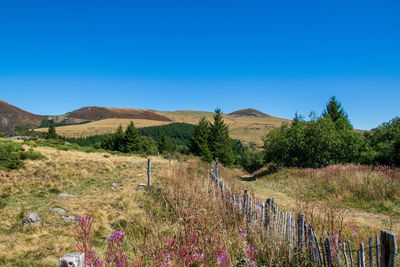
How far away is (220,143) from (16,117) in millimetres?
181760

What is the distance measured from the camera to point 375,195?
30.3 feet

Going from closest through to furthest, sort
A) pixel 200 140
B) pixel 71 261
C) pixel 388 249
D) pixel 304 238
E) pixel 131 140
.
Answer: pixel 71 261, pixel 388 249, pixel 304 238, pixel 200 140, pixel 131 140

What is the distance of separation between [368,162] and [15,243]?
22163mm

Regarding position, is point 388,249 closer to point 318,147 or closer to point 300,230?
point 300,230

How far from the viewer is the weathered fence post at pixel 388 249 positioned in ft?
7.19

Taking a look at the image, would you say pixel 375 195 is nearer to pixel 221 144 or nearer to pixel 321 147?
pixel 321 147

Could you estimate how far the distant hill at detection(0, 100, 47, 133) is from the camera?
498ft

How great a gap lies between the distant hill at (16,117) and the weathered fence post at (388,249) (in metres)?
178

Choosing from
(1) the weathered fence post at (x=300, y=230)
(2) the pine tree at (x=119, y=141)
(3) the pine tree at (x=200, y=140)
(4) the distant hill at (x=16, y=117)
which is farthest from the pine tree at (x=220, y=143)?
(4) the distant hill at (x=16, y=117)

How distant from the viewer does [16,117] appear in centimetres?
16538

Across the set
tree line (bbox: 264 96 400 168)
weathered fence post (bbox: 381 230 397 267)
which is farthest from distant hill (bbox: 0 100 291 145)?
weathered fence post (bbox: 381 230 397 267)

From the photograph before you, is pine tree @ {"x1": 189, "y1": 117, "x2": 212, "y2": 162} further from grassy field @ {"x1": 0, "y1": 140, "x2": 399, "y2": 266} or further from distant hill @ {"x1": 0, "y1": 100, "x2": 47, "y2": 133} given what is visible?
distant hill @ {"x1": 0, "y1": 100, "x2": 47, "y2": 133}

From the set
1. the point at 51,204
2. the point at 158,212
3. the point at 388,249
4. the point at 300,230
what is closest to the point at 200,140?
the point at 51,204

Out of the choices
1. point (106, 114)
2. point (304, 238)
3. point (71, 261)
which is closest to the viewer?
point (71, 261)
